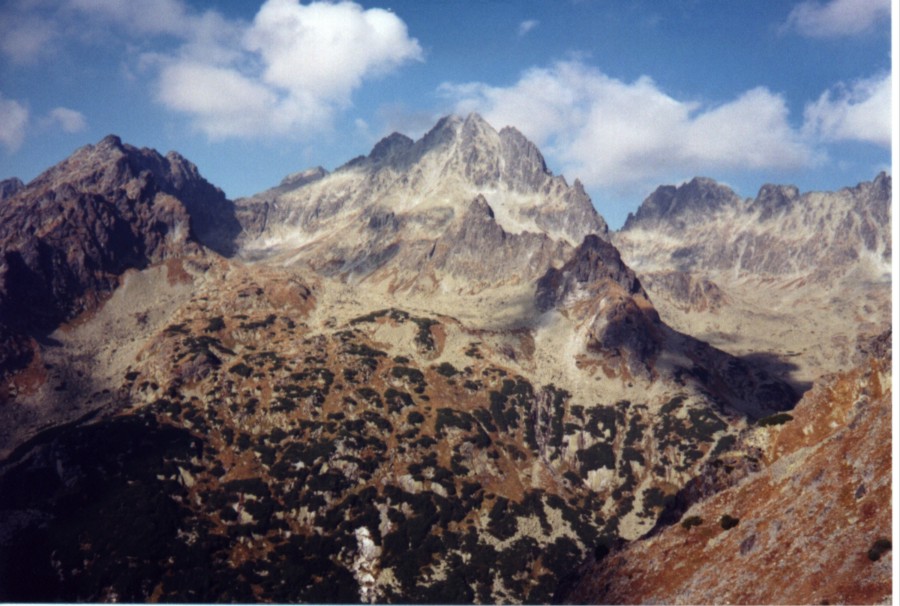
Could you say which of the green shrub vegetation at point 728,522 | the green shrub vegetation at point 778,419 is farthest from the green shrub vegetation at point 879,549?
the green shrub vegetation at point 778,419

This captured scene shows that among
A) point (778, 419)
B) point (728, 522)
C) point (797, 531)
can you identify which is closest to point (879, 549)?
point (797, 531)

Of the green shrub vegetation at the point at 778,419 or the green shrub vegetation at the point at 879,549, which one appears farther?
the green shrub vegetation at the point at 778,419

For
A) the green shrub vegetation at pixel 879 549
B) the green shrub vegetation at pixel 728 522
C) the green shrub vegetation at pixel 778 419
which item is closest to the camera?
the green shrub vegetation at pixel 879 549

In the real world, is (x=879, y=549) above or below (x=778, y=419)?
below

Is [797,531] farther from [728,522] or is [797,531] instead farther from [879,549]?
[728,522]

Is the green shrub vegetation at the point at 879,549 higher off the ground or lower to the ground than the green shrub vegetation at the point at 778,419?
lower

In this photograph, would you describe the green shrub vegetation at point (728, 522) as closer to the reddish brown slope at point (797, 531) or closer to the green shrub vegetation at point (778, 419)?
the reddish brown slope at point (797, 531)

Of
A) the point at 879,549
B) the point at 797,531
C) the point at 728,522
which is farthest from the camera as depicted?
the point at 728,522

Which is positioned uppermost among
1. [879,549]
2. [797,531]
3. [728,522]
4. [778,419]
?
[778,419]

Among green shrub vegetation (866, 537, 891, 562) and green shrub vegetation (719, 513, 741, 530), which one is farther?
green shrub vegetation (719, 513, 741, 530)

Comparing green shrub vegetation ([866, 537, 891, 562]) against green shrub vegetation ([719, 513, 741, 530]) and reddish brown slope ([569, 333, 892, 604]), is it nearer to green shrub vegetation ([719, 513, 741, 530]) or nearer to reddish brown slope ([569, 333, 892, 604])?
reddish brown slope ([569, 333, 892, 604])

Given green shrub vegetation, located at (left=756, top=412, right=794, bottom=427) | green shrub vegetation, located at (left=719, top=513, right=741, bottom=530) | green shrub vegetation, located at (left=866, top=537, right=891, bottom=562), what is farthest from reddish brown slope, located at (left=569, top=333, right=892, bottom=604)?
green shrub vegetation, located at (left=756, top=412, right=794, bottom=427)

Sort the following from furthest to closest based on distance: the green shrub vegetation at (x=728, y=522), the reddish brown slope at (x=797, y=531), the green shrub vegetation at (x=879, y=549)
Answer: the green shrub vegetation at (x=728, y=522), the reddish brown slope at (x=797, y=531), the green shrub vegetation at (x=879, y=549)

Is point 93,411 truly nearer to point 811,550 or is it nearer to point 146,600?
point 146,600
